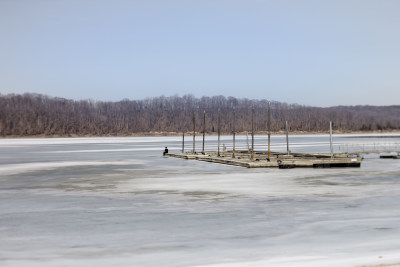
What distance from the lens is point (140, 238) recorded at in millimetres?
11406

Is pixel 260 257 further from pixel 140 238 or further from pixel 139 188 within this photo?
pixel 139 188

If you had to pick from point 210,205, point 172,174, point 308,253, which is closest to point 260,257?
point 308,253

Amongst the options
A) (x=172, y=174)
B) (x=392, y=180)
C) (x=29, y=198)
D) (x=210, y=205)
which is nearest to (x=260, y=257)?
(x=210, y=205)

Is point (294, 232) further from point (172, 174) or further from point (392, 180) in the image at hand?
point (172, 174)

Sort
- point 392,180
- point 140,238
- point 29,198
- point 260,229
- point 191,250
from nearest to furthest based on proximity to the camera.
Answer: point 191,250
point 140,238
point 260,229
point 29,198
point 392,180

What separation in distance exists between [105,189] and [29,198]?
350cm

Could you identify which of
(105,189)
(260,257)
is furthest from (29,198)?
(260,257)

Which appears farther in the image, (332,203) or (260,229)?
(332,203)

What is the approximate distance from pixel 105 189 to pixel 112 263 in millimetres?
12340

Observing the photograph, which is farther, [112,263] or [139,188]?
[139,188]

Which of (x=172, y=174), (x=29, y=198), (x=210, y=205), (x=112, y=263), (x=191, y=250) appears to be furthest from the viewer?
(x=172, y=174)

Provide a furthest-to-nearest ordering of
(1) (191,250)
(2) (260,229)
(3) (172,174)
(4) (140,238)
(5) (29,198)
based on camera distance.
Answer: (3) (172,174) → (5) (29,198) → (2) (260,229) → (4) (140,238) → (1) (191,250)

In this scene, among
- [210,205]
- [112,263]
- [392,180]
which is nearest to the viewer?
[112,263]

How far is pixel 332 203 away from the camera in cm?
1652
